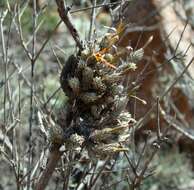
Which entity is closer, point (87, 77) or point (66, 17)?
point (87, 77)

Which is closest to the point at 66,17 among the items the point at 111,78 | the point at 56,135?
the point at 111,78

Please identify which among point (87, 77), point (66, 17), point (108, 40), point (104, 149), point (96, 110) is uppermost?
point (66, 17)

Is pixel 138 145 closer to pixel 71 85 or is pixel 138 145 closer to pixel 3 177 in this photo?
pixel 3 177

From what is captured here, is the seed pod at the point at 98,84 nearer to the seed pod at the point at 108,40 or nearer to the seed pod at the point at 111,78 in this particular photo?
the seed pod at the point at 111,78

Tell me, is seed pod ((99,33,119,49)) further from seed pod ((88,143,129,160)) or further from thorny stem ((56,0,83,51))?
seed pod ((88,143,129,160))

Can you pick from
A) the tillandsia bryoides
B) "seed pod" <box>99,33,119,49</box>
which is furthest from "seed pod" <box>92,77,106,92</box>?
"seed pod" <box>99,33,119,49</box>

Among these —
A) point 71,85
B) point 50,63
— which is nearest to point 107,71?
point 71,85

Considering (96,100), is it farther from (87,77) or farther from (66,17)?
(66,17)

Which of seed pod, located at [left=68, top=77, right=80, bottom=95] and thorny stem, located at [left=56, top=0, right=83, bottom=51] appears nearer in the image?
seed pod, located at [left=68, top=77, right=80, bottom=95]
